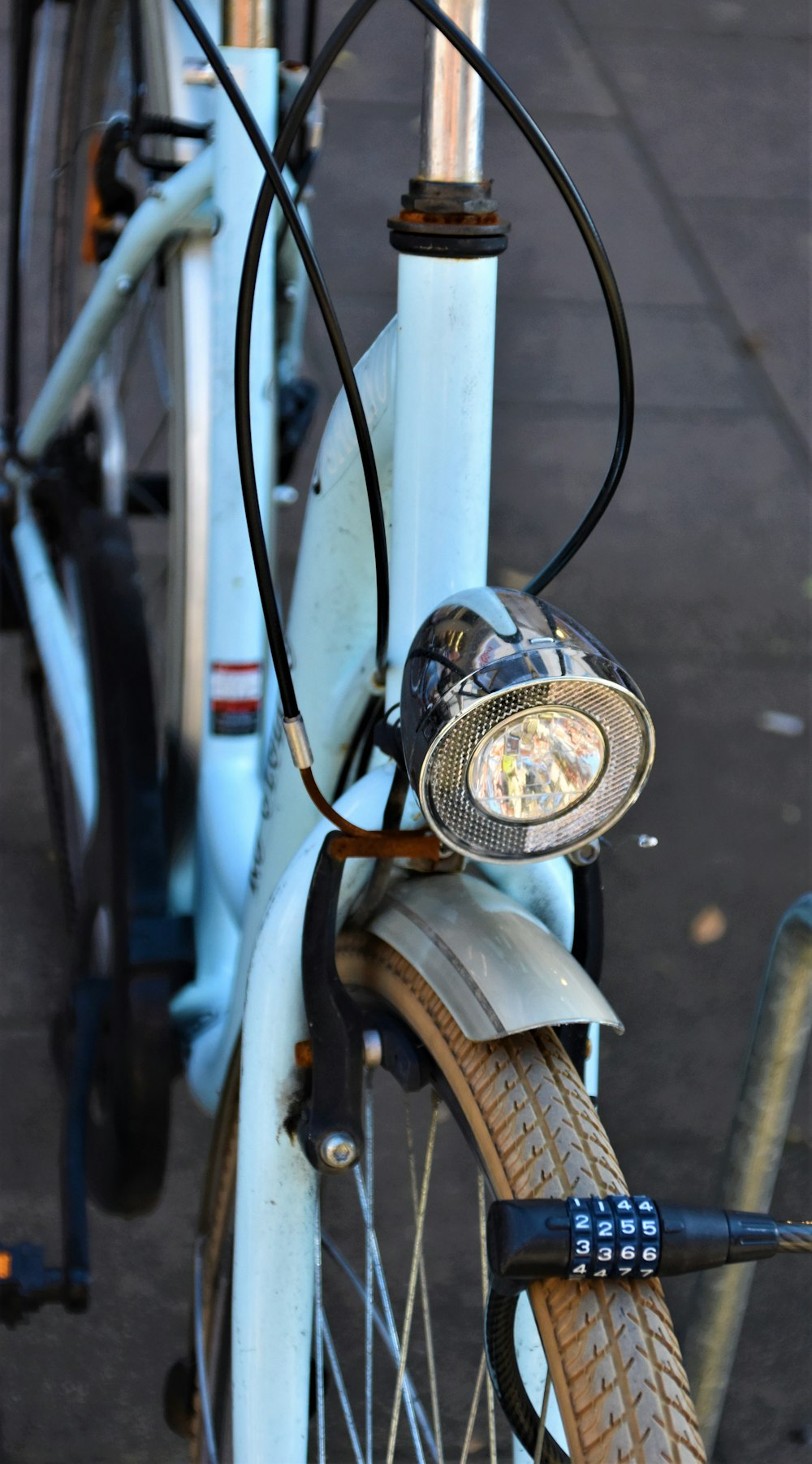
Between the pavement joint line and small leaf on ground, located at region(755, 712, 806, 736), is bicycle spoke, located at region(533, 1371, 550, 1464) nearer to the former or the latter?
small leaf on ground, located at region(755, 712, 806, 736)

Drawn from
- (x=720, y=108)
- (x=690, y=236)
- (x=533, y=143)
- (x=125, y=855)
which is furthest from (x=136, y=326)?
(x=720, y=108)

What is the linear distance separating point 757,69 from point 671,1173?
397cm

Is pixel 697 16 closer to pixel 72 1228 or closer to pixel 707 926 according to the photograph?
pixel 707 926

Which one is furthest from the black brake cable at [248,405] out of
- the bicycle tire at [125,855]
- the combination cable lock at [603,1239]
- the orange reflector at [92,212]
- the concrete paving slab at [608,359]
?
the concrete paving slab at [608,359]

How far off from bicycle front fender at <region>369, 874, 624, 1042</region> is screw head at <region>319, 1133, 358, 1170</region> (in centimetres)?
15

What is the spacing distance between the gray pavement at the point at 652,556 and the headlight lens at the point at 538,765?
0.57 feet

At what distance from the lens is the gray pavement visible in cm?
207

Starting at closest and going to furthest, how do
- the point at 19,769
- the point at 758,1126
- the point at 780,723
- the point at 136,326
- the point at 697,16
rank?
the point at 758,1126, the point at 136,326, the point at 19,769, the point at 780,723, the point at 697,16

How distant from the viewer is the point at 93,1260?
2.09 m

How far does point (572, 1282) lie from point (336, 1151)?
268 millimetres

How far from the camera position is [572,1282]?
93cm

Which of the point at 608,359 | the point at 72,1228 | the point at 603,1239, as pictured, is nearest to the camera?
the point at 603,1239

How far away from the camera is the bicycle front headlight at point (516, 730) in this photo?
933 mm

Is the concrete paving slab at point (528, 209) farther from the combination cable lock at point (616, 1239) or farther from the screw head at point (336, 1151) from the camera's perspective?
the combination cable lock at point (616, 1239)
